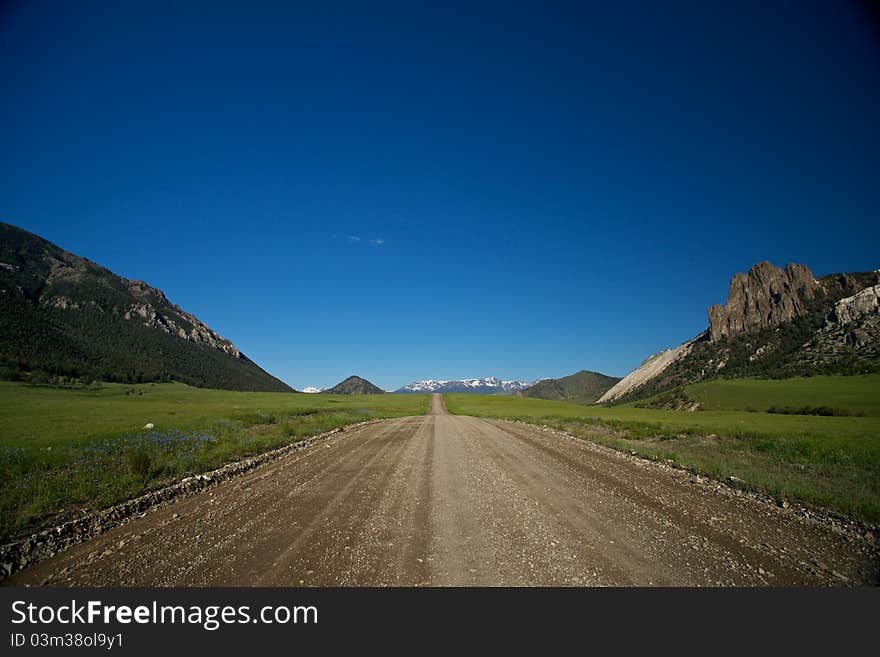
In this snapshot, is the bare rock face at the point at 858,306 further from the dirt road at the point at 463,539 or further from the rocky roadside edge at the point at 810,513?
the dirt road at the point at 463,539

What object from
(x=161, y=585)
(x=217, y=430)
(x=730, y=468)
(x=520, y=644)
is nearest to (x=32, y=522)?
(x=161, y=585)

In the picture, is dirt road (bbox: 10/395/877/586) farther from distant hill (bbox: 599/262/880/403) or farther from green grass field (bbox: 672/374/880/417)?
distant hill (bbox: 599/262/880/403)

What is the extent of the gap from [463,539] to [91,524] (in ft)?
27.8

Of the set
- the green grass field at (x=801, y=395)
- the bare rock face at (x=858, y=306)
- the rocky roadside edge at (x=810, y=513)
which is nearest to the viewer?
the rocky roadside edge at (x=810, y=513)

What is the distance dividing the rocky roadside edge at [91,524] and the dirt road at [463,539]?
43cm

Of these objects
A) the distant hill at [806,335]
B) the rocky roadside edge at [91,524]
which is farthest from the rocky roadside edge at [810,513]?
the distant hill at [806,335]

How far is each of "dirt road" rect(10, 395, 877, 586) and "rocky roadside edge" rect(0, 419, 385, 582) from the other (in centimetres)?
43

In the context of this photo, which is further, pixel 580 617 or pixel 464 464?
pixel 464 464

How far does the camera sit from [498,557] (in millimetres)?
6402

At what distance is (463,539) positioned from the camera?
729 centimetres

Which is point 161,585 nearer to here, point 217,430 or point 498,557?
point 498,557

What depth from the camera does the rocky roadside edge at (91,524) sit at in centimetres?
695

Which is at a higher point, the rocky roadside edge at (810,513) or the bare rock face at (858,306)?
the bare rock face at (858,306)

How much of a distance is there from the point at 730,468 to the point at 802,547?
27.2 feet
